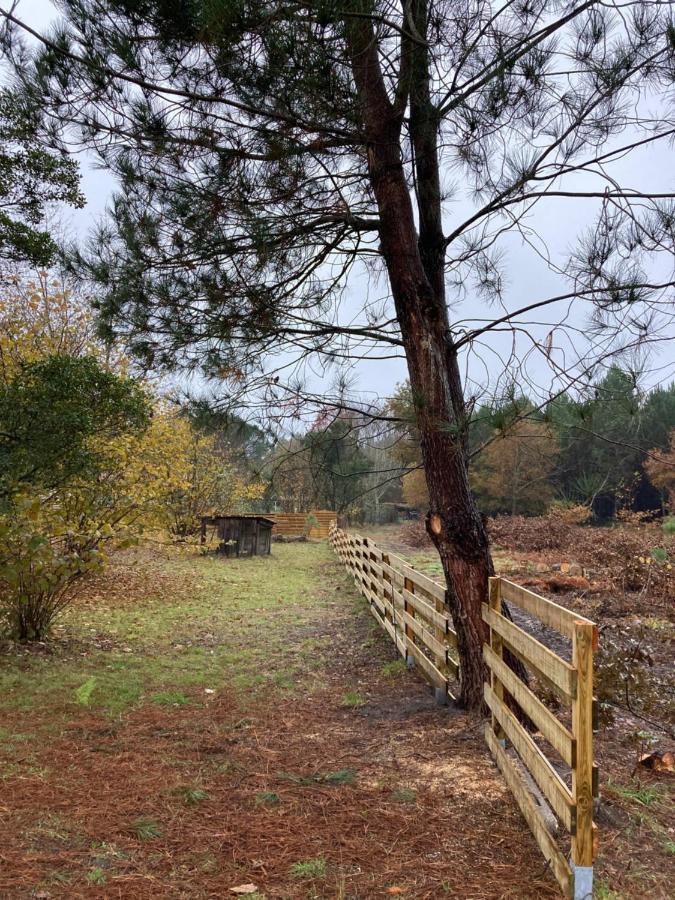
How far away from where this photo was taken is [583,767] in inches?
86.4

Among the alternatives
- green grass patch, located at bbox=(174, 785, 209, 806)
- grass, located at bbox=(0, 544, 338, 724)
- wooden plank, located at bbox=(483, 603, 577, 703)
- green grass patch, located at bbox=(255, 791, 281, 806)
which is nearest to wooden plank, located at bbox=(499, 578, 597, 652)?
wooden plank, located at bbox=(483, 603, 577, 703)

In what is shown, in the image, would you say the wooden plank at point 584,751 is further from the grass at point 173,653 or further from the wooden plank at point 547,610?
the grass at point 173,653

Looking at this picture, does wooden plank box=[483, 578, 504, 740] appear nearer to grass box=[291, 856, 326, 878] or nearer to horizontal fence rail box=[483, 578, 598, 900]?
horizontal fence rail box=[483, 578, 598, 900]

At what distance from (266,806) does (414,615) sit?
2847 millimetres

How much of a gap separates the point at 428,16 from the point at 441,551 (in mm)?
3255

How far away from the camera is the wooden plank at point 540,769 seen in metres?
2.30

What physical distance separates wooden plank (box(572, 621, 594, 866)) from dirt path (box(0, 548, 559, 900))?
0.35m

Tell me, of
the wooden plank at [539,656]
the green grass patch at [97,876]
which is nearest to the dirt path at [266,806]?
the green grass patch at [97,876]

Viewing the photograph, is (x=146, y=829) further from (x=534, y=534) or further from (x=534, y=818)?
(x=534, y=534)

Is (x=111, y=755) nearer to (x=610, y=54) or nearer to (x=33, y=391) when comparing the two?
(x=33, y=391)

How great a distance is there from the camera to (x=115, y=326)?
194 inches

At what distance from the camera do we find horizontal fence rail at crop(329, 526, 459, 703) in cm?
478

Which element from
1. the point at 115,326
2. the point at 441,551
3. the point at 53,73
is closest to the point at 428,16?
the point at 53,73

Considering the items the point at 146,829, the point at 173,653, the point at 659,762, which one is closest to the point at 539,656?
the point at 659,762
